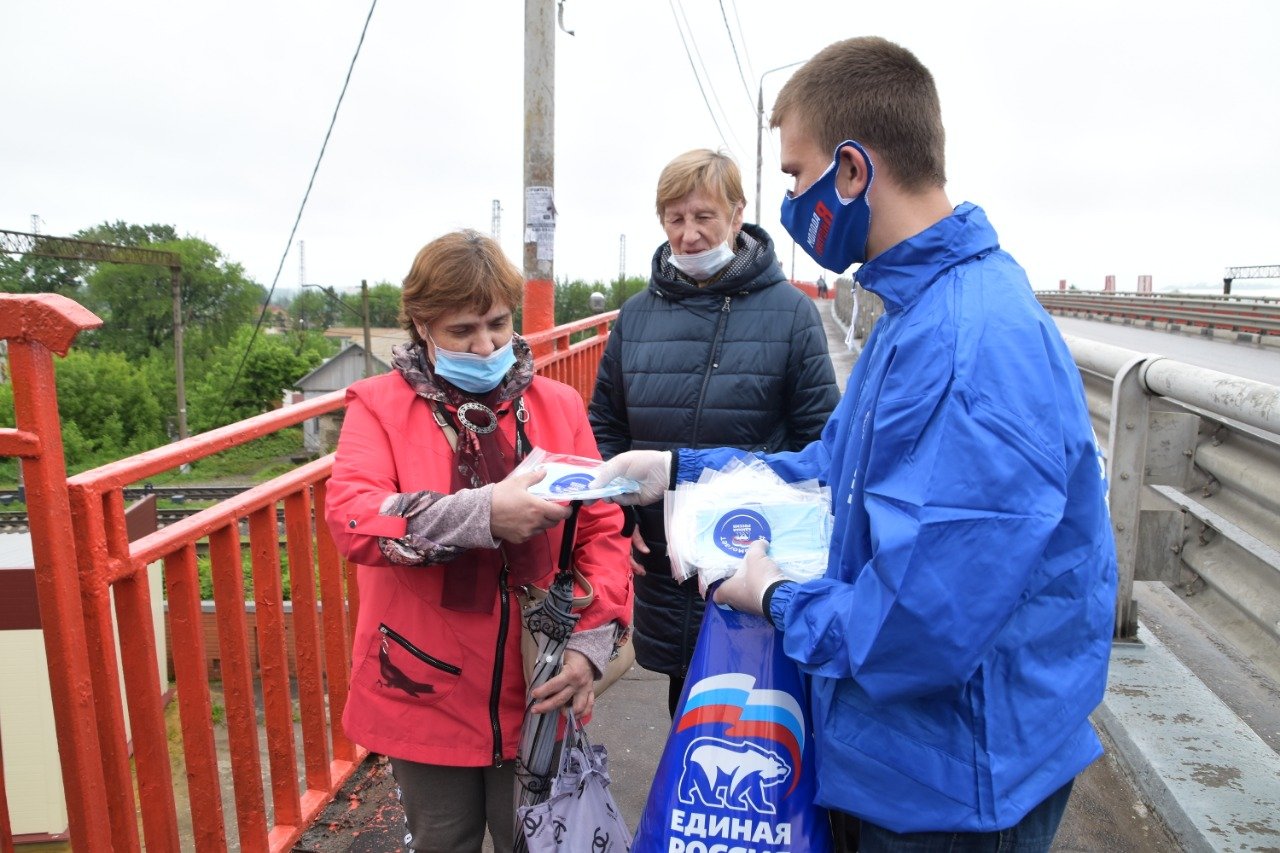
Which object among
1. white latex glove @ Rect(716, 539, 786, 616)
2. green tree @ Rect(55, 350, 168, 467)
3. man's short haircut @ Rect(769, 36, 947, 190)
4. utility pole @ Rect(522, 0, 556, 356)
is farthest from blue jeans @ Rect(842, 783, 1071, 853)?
green tree @ Rect(55, 350, 168, 467)

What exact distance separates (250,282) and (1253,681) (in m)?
90.4

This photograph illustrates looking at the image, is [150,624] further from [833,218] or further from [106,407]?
[106,407]

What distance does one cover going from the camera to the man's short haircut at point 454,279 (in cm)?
212

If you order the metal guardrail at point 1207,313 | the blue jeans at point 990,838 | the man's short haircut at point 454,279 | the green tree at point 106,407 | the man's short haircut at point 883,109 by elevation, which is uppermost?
the man's short haircut at point 883,109

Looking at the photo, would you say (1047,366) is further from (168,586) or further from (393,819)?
(393,819)

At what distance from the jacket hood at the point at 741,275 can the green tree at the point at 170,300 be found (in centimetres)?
7147

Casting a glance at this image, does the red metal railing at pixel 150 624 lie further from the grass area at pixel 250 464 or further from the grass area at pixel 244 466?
the grass area at pixel 250 464

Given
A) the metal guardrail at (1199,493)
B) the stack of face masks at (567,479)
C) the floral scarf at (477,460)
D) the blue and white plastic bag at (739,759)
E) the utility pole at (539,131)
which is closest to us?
the blue and white plastic bag at (739,759)

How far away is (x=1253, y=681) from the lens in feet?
12.7

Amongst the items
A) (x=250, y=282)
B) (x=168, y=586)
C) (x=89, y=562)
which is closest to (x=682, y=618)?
(x=168, y=586)

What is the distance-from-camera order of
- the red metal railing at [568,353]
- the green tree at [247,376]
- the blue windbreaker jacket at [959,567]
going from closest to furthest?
the blue windbreaker jacket at [959,567] < the red metal railing at [568,353] < the green tree at [247,376]

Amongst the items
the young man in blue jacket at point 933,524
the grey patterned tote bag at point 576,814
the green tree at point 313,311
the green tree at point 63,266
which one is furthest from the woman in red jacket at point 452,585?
the green tree at point 313,311

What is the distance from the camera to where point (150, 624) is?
84.3 inches

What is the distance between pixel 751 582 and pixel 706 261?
1508mm
